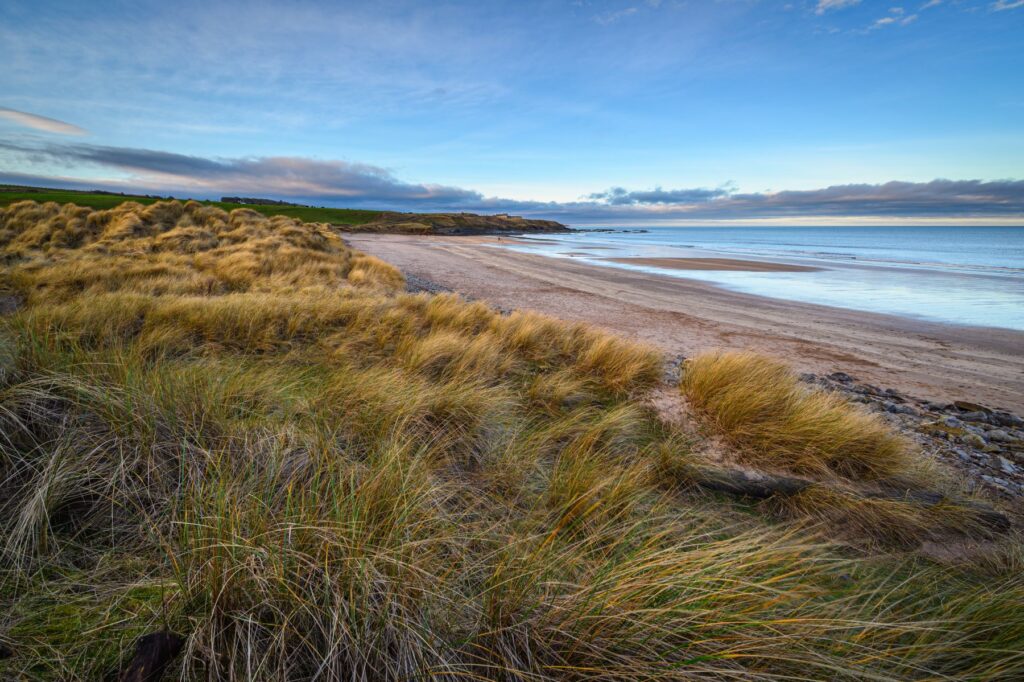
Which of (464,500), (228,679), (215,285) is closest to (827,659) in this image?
(464,500)

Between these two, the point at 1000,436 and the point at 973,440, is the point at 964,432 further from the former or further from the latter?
the point at 1000,436

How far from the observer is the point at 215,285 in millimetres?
9562

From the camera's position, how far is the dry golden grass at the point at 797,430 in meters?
3.54

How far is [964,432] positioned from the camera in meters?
4.73

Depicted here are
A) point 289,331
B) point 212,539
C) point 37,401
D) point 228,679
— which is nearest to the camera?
point 228,679

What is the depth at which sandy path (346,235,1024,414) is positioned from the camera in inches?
274

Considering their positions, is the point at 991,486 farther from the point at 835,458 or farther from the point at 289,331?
the point at 289,331

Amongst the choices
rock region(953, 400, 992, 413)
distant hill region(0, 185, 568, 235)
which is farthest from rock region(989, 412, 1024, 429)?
distant hill region(0, 185, 568, 235)

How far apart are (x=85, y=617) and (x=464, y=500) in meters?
1.67

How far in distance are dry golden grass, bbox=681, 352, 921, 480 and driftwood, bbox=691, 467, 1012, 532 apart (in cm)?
20

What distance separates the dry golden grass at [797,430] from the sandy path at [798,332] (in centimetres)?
346

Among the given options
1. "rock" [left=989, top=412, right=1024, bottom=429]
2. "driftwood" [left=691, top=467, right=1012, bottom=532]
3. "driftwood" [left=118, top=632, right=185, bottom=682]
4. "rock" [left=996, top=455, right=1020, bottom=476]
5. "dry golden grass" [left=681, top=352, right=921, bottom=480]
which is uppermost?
"driftwood" [left=118, top=632, right=185, bottom=682]

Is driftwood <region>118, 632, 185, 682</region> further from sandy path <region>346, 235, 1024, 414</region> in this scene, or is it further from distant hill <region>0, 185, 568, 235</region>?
distant hill <region>0, 185, 568, 235</region>

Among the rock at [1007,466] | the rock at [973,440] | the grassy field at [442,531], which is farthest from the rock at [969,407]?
the grassy field at [442,531]
